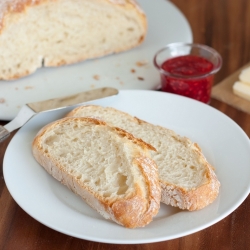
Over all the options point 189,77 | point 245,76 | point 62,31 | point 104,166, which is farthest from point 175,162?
point 62,31

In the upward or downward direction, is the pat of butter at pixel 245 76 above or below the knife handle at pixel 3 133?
below

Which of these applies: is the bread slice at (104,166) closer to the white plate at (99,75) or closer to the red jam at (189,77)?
the white plate at (99,75)

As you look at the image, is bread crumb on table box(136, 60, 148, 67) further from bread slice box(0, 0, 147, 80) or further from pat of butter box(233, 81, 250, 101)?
pat of butter box(233, 81, 250, 101)

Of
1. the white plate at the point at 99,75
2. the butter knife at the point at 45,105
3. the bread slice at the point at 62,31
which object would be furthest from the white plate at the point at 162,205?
the bread slice at the point at 62,31

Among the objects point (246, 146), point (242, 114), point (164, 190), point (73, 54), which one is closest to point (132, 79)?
point (73, 54)

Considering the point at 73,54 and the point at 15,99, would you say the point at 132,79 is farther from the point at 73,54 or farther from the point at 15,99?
the point at 15,99

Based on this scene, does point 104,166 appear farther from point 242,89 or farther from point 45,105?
point 242,89
